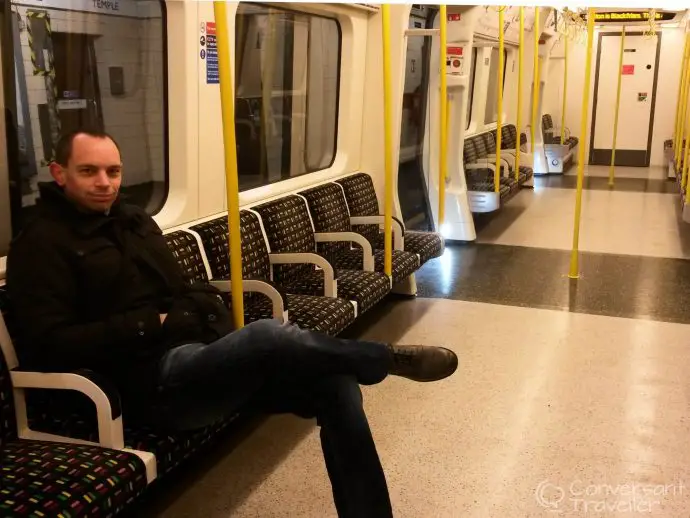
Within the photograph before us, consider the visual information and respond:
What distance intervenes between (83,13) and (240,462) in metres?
2.11

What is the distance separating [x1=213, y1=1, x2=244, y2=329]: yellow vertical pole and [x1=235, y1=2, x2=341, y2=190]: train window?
207 centimetres

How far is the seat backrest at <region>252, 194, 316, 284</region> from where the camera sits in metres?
4.16

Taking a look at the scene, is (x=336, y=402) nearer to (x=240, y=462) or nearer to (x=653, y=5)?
(x=240, y=462)

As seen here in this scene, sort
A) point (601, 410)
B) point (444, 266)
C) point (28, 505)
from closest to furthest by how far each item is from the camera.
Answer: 1. point (28, 505)
2. point (601, 410)
3. point (444, 266)

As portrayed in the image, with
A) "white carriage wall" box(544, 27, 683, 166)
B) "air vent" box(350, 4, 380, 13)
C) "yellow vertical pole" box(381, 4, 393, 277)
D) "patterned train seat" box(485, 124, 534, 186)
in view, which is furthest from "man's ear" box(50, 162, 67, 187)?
"white carriage wall" box(544, 27, 683, 166)

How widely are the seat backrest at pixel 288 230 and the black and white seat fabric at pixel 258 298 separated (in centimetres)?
20

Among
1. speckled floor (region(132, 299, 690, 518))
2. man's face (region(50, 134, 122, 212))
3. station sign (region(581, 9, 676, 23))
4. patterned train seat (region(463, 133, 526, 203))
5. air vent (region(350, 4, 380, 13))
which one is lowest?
speckled floor (region(132, 299, 690, 518))

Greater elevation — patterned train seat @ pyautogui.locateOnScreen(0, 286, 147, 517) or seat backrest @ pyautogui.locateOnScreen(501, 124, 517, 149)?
seat backrest @ pyautogui.locateOnScreen(501, 124, 517, 149)

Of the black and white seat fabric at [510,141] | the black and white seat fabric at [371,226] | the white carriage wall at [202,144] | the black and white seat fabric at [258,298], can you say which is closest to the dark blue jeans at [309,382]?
the black and white seat fabric at [258,298]

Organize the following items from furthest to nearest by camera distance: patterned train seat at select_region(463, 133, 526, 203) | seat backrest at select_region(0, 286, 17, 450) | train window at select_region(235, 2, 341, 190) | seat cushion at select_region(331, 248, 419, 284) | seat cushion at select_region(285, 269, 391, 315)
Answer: patterned train seat at select_region(463, 133, 526, 203) → train window at select_region(235, 2, 341, 190) → seat cushion at select_region(331, 248, 419, 284) → seat cushion at select_region(285, 269, 391, 315) → seat backrest at select_region(0, 286, 17, 450)

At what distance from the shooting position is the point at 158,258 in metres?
2.61

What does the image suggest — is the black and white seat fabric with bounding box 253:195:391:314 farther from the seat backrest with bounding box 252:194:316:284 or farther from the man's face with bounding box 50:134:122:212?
the man's face with bounding box 50:134:122:212

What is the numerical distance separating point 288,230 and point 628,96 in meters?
11.1

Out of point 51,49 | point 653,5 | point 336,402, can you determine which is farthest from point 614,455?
point 51,49
